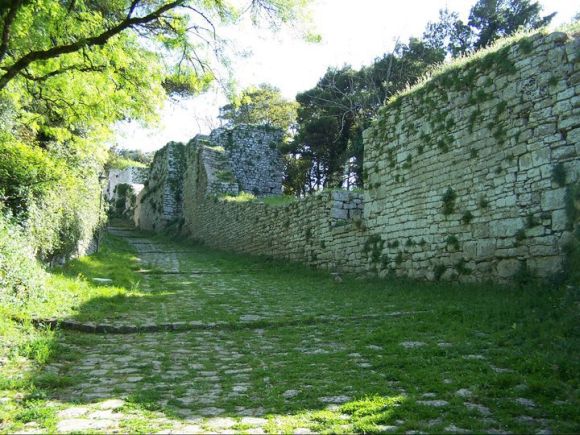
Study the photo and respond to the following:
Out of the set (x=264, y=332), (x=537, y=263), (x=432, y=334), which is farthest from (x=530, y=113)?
(x=264, y=332)

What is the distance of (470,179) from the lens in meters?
8.66

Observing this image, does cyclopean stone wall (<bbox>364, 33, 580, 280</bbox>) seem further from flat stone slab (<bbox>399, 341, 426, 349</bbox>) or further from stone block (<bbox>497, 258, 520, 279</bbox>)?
flat stone slab (<bbox>399, 341, 426, 349</bbox>)

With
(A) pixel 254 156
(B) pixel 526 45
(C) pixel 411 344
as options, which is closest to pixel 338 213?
(B) pixel 526 45

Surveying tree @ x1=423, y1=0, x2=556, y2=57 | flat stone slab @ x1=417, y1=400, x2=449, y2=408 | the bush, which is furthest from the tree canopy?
flat stone slab @ x1=417, y1=400, x2=449, y2=408

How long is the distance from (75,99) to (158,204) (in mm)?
23329

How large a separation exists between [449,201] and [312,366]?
5.33m

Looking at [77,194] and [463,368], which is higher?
[77,194]

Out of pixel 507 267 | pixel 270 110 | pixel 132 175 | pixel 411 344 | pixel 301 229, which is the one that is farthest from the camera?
pixel 132 175

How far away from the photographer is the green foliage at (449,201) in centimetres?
900

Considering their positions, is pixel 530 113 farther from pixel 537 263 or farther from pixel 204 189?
pixel 204 189

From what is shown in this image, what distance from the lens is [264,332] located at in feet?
22.6

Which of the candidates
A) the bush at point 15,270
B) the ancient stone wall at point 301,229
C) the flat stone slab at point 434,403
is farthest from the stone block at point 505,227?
the bush at point 15,270

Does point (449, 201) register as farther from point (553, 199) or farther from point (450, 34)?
point (450, 34)

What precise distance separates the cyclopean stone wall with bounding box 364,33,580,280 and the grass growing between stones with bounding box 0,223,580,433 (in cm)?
76
